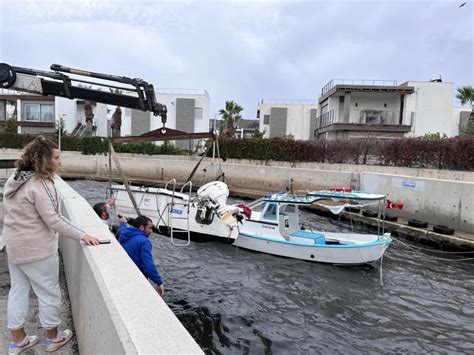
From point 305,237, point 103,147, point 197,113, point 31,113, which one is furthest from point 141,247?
point 31,113

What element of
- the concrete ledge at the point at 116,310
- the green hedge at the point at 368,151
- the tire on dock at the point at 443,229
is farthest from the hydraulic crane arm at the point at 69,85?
the green hedge at the point at 368,151

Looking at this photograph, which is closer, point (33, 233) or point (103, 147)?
point (33, 233)

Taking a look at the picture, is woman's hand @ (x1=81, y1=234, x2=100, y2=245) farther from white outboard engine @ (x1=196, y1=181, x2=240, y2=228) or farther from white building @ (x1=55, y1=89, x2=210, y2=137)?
white building @ (x1=55, y1=89, x2=210, y2=137)

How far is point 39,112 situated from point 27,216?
182 ft

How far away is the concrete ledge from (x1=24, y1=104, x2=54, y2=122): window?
54.3 metres

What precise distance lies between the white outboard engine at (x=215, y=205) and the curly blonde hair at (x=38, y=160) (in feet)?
24.2

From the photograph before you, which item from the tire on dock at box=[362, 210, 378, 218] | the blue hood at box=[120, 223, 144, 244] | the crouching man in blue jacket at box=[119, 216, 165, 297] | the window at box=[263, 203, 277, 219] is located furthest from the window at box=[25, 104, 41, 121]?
the crouching man in blue jacket at box=[119, 216, 165, 297]

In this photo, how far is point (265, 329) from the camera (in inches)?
291

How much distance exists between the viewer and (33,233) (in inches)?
132

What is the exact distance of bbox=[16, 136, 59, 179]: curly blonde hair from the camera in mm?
3344

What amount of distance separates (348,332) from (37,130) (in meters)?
54.7

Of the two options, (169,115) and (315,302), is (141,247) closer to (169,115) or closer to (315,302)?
(315,302)

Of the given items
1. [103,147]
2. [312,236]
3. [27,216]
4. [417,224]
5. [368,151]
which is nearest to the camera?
[27,216]

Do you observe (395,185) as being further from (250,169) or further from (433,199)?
(250,169)
